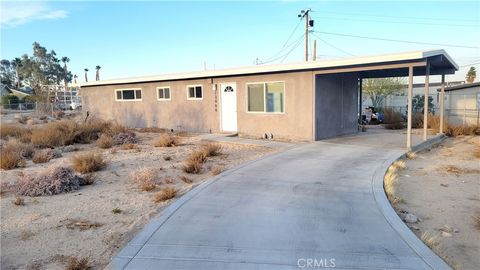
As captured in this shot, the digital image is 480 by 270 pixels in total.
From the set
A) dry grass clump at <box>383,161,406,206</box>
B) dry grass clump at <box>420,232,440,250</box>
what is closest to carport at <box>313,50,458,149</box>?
dry grass clump at <box>383,161,406,206</box>

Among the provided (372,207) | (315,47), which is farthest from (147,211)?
(315,47)

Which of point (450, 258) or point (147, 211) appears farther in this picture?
point (147, 211)

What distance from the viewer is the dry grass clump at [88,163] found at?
9023 millimetres

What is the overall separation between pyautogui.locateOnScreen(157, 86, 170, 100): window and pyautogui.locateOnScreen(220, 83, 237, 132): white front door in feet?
13.1

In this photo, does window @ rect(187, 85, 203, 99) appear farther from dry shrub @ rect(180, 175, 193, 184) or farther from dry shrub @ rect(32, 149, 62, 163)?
dry shrub @ rect(180, 175, 193, 184)

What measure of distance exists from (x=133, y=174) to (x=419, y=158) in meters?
8.26

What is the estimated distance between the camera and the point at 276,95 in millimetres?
14492

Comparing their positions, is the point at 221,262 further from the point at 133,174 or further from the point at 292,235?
the point at 133,174

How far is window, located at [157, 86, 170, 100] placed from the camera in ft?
63.2

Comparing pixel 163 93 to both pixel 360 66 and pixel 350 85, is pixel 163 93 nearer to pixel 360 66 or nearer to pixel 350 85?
pixel 350 85

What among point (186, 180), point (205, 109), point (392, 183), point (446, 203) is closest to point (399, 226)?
point (446, 203)

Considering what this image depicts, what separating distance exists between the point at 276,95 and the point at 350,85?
11.9ft

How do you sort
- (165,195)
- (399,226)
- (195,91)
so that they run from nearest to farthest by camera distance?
(399,226) < (165,195) < (195,91)

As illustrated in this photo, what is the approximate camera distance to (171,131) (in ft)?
63.3
